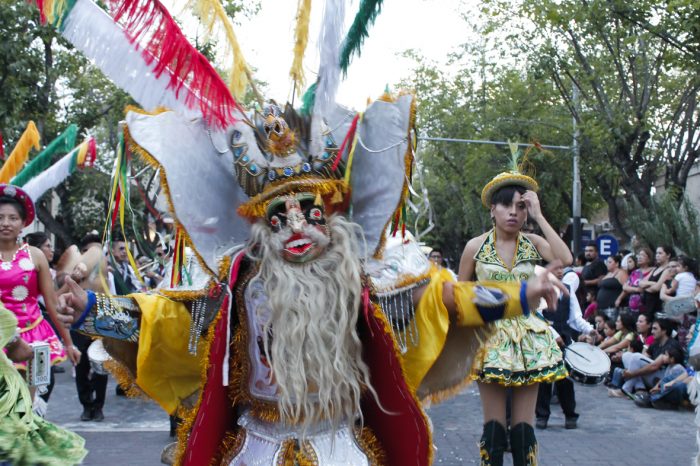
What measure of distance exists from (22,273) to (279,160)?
11.1 feet

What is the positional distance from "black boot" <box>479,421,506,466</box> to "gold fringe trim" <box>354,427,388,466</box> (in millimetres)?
1669

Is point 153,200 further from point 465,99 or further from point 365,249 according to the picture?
point 465,99

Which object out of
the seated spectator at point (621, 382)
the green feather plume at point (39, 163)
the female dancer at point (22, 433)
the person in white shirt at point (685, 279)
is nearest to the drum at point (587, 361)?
the seated spectator at point (621, 382)

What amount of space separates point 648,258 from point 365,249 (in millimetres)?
9733

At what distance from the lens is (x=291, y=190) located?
3.24 metres

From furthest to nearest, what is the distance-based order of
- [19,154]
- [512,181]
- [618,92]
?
[618,92] → [19,154] → [512,181]

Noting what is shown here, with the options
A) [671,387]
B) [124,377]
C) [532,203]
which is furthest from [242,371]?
[671,387]

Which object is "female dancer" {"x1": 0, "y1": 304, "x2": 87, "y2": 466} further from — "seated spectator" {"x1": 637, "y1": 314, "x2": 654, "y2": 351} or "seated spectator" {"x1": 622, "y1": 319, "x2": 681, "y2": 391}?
"seated spectator" {"x1": 637, "y1": 314, "x2": 654, "y2": 351}

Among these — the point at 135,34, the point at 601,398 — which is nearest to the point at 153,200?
the point at 135,34

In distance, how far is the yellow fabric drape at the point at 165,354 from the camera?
335cm

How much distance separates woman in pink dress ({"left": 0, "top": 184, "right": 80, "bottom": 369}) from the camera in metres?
5.93

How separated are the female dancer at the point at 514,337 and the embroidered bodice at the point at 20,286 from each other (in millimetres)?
2946

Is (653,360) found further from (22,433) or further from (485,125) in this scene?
(485,125)

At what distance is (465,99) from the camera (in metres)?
32.3
